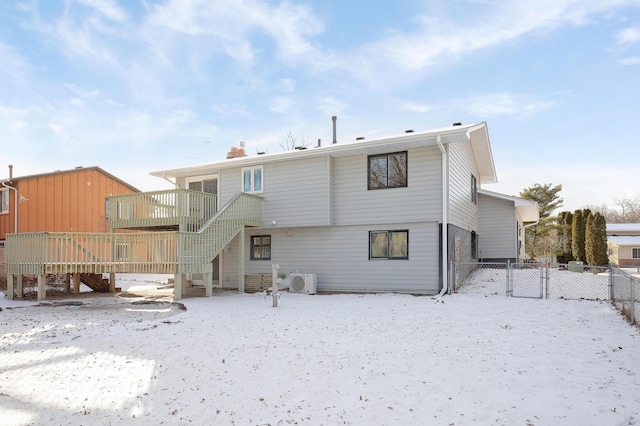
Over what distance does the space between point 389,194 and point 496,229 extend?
24.4 feet

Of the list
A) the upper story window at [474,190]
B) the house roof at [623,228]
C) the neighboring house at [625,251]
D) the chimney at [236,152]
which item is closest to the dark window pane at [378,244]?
the upper story window at [474,190]

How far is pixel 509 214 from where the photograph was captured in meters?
19.1

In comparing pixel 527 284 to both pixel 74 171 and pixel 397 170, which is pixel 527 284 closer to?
pixel 397 170

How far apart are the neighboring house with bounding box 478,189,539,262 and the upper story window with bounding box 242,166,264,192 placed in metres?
9.38

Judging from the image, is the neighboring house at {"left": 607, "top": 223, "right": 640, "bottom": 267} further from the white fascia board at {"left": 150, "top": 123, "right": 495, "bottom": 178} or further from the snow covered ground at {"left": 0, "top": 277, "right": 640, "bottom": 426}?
the snow covered ground at {"left": 0, "top": 277, "right": 640, "bottom": 426}

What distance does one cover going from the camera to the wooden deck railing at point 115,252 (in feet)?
42.7

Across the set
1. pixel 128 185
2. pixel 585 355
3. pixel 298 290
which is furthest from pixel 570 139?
pixel 128 185

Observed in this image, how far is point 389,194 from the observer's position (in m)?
14.3

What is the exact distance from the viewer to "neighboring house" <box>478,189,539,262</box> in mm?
18859

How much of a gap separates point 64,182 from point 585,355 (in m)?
23.7

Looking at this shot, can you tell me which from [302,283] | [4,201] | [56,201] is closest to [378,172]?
[302,283]

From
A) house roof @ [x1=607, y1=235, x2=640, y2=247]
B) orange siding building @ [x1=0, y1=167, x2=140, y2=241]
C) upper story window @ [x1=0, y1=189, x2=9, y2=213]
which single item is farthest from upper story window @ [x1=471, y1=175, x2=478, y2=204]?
house roof @ [x1=607, y1=235, x2=640, y2=247]

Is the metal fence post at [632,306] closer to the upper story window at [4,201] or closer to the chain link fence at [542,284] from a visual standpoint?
the chain link fence at [542,284]

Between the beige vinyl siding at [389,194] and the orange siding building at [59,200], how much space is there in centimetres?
1518
